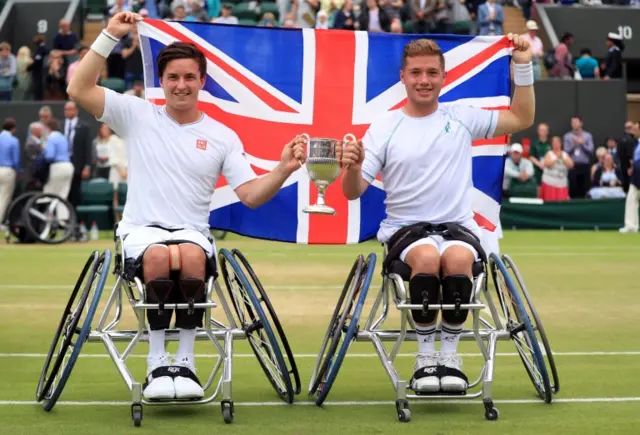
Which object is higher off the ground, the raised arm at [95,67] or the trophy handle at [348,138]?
the raised arm at [95,67]

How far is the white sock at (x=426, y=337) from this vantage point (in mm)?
6570

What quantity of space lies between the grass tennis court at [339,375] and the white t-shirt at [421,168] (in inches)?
36.6

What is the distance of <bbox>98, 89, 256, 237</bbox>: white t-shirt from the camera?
6652mm

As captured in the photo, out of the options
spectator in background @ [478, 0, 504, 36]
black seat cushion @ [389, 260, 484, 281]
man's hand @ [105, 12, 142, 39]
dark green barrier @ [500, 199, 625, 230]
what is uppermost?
spectator in background @ [478, 0, 504, 36]

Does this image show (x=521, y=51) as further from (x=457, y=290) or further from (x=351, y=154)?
(x=457, y=290)

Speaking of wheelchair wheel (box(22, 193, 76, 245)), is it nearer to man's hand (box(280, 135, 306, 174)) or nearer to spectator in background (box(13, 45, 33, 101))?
spectator in background (box(13, 45, 33, 101))

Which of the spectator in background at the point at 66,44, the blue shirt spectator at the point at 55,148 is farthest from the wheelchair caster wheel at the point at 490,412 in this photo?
the spectator in background at the point at 66,44

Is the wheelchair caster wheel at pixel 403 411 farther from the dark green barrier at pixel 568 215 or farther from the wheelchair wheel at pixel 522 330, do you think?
the dark green barrier at pixel 568 215

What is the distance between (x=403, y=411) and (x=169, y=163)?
1636 mm

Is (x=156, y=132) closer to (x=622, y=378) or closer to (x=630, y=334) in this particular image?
(x=622, y=378)

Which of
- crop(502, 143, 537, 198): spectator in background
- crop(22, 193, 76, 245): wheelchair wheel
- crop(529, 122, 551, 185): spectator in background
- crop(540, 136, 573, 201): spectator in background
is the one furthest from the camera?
crop(529, 122, 551, 185): spectator in background

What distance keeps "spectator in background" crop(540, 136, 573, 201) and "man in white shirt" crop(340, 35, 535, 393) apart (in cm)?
1710

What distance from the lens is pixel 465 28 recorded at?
26.5 meters

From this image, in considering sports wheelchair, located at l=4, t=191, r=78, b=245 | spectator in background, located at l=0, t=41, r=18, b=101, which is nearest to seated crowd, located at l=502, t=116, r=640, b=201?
sports wheelchair, located at l=4, t=191, r=78, b=245
